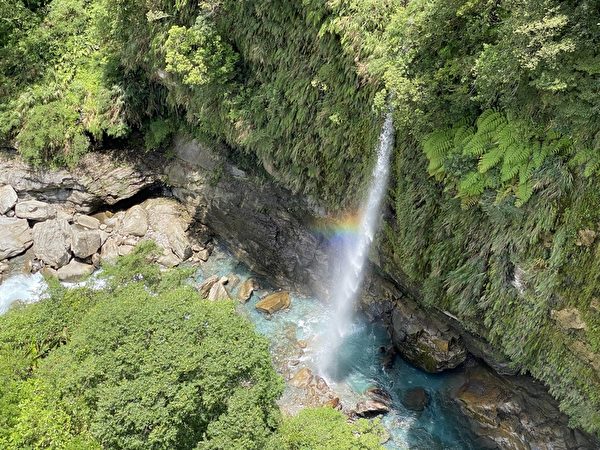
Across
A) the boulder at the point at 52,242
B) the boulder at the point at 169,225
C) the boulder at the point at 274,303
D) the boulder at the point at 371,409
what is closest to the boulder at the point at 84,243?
the boulder at the point at 52,242

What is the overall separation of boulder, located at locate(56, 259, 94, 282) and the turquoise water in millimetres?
4744

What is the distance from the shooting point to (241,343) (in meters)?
11.5

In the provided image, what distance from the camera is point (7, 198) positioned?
20688 mm

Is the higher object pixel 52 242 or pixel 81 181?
pixel 81 181

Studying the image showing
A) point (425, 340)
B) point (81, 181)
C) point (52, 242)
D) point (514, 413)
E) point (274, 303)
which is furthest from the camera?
point (81, 181)

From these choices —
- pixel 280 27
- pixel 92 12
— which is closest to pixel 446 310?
pixel 280 27

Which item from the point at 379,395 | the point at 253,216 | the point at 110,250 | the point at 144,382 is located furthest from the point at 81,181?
the point at 379,395

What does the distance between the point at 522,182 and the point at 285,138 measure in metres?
8.57

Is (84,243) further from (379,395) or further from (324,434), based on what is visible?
(379,395)

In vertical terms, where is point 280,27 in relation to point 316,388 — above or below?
above

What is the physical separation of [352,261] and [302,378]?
4.64 meters

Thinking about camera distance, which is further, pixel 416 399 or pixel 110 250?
pixel 110 250

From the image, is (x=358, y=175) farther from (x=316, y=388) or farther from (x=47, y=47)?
(x=47, y=47)

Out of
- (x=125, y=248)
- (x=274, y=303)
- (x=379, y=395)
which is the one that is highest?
(x=274, y=303)
